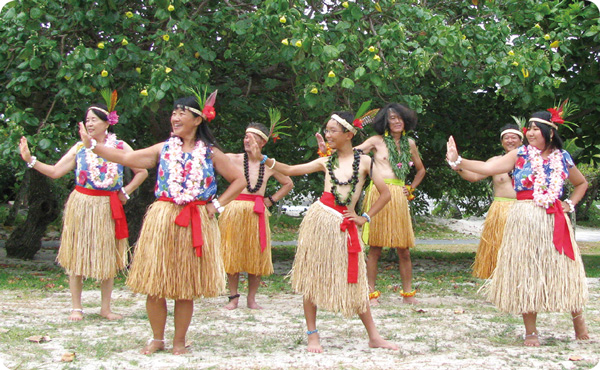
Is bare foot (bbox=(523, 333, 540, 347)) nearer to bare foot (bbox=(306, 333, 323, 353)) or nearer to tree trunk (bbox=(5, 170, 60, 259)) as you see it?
bare foot (bbox=(306, 333, 323, 353))

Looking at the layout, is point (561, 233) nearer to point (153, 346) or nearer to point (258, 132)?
point (258, 132)

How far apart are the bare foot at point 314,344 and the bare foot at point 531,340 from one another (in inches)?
51.7

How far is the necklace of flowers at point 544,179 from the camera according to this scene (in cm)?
420

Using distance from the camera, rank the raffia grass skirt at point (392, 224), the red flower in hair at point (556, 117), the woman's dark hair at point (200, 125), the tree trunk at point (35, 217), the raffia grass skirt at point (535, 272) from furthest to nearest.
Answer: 1. the tree trunk at point (35, 217)
2. the raffia grass skirt at point (392, 224)
3. the red flower in hair at point (556, 117)
4. the raffia grass skirt at point (535, 272)
5. the woman's dark hair at point (200, 125)

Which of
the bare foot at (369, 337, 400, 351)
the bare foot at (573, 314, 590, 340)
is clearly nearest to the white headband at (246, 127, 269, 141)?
the bare foot at (369, 337, 400, 351)

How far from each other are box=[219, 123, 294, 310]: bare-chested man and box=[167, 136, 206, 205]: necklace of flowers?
1692mm

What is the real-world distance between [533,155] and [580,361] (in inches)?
51.2

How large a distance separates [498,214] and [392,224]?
0.99 meters

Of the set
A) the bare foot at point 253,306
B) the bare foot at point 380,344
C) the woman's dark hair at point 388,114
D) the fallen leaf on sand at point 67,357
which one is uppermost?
the woman's dark hair at point 388,114

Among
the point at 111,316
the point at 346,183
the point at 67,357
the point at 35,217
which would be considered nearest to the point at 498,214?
the point at 346,183

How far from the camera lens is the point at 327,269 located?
3.99m

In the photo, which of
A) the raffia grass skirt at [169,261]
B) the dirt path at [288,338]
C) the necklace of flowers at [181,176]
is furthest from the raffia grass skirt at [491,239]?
the necklace of flowers at [181,176]

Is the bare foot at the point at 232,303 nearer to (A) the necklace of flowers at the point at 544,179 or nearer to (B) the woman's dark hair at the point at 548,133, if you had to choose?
(A) the necklace of flowers at the point at 544,179

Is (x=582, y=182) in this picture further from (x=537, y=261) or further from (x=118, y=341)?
(x=118, y=341)
